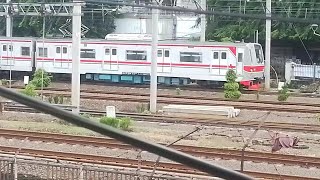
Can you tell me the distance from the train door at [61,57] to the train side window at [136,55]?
285 centimetres

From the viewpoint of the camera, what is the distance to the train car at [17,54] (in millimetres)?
26500

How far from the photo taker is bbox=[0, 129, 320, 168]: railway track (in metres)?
10.6

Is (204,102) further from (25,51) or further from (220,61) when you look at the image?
(25,51)

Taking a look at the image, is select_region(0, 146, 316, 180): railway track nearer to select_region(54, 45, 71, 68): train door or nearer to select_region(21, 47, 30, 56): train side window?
select_region(54, 45, 71, 68): train door

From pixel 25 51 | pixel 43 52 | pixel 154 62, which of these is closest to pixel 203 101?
pixel 154 62

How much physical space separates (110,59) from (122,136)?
2328 cm

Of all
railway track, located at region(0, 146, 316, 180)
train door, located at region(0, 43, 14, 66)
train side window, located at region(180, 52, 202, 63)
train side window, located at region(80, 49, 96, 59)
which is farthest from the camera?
train door, located at region(0, 43, 14, 66)

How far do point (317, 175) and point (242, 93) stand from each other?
12.6 metres

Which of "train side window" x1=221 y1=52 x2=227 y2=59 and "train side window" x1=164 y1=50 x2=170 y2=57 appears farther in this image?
"train side window" x1=164 y1=50 x2=170 y2=57

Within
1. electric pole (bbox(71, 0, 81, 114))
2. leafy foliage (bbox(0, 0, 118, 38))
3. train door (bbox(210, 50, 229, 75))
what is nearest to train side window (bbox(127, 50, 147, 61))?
train door (bbox(210, 50, 229, 75))

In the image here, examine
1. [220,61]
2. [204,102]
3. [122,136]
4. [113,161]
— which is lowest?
[113,161]

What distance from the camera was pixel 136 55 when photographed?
946 inches

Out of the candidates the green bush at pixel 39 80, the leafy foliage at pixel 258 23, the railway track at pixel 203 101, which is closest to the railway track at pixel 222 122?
the railway track at pixel 203 101

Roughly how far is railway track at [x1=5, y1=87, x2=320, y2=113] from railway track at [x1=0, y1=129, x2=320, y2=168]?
20.4 feet
